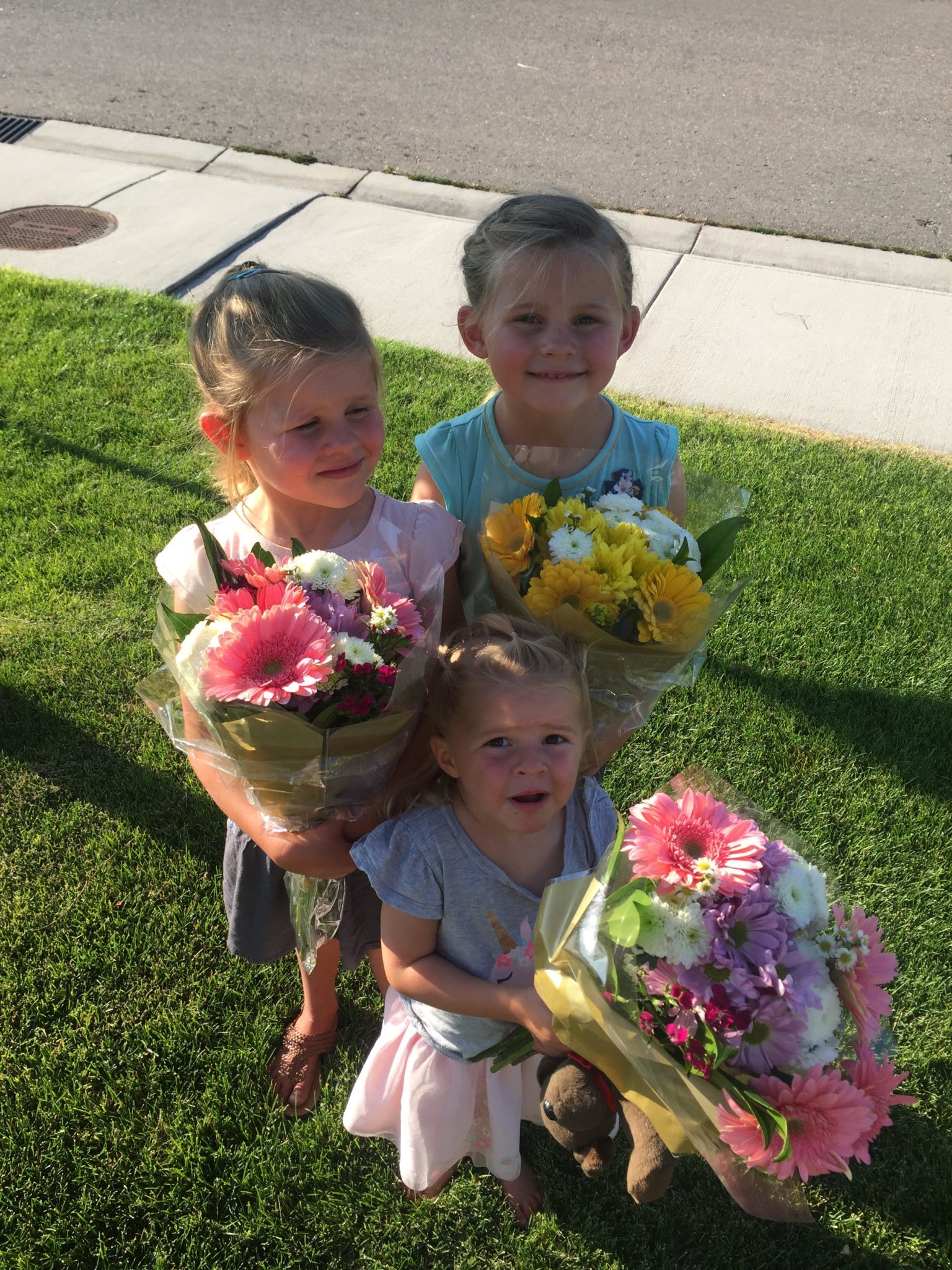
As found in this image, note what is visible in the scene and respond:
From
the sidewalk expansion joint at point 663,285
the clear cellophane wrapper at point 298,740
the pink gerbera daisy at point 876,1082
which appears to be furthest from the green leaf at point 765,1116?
the sidewalk expansion joint at point 663,285

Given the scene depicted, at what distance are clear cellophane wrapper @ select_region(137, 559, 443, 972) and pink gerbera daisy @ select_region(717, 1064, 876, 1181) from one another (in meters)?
→ 0.79

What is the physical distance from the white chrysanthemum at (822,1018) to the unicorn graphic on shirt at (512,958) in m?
0.65

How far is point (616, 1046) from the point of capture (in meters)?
1.56

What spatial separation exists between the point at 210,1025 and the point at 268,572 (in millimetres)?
1523

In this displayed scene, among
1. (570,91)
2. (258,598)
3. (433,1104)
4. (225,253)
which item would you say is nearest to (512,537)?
(258,598)

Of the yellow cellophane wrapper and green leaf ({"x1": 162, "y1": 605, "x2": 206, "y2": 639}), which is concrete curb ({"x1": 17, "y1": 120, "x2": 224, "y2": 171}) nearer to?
green leaf ({"x1": 162, "y1": 605, "x2": 206, "y2": 639})

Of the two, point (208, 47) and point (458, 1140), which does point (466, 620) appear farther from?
point (208, 47)

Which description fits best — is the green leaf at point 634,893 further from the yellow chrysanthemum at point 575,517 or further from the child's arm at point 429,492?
the child's arm at point 429,492

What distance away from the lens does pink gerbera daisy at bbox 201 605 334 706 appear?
157 centimetres

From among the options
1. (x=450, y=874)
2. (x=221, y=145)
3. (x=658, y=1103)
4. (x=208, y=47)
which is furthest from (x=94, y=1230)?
(x=208, y=47)

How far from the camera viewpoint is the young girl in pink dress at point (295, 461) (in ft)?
6.43

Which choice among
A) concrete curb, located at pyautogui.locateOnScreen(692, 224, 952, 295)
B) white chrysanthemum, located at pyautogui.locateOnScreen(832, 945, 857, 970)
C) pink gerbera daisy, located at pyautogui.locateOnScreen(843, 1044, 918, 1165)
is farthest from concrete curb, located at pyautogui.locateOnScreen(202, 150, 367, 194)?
pink gerbera daisy, located at pyautogui.locateOnScreen(843, 1044, 918, 1165)

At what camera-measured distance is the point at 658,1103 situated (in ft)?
5.08

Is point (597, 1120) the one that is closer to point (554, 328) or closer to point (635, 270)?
point (554, 328)
